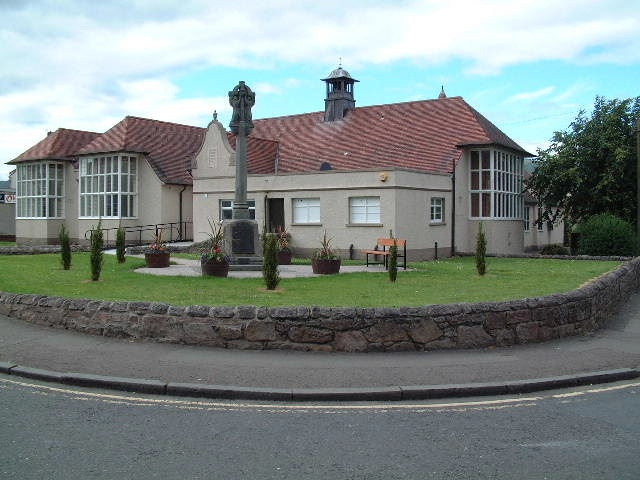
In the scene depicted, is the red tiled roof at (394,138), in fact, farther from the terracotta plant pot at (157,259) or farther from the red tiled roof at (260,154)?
the terracotta plant pot at (157,259)

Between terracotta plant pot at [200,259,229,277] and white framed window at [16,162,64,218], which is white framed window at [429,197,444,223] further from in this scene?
white framed window at [16,162,64,218]

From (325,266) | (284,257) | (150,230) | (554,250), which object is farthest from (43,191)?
(554,250)

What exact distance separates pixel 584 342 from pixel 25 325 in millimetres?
9791

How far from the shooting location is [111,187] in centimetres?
3812

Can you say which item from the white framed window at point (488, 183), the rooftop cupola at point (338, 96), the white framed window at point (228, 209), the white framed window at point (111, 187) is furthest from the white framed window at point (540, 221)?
the white framed window at point (111, 187)

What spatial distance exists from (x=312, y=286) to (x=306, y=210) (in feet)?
45.3

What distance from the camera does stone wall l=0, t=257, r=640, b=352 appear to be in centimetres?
1002

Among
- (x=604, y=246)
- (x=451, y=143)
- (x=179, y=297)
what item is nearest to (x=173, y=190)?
(x=451, y=143)

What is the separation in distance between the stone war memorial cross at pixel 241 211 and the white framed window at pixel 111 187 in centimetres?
1741

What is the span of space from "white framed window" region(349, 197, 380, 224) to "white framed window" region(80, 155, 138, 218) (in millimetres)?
15169

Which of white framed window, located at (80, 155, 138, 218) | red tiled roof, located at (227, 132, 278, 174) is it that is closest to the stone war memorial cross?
red tiled roof, located at (227, 132, 278, 174)

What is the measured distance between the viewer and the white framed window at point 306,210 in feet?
96.5

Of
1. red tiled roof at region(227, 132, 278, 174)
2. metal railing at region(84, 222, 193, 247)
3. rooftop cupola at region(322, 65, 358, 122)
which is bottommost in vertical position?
metal railing at region(84, 222, 193, 247)

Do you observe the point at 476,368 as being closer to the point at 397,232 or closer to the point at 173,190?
the point at 397,232
